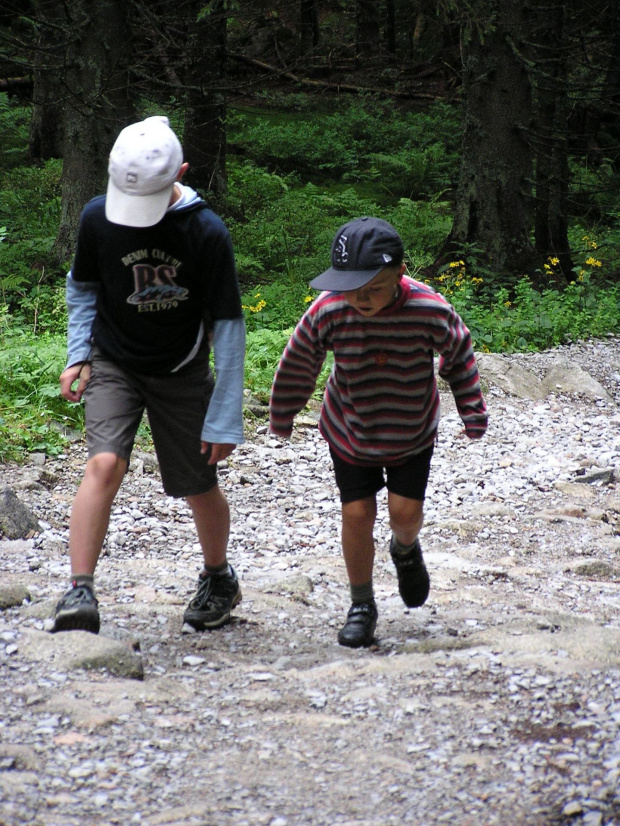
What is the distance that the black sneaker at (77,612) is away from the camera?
10.9 feet

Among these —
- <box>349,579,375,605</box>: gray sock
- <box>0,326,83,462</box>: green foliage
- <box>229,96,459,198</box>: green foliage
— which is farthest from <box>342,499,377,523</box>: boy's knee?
<box>229,96,459,198</box>: green foliage

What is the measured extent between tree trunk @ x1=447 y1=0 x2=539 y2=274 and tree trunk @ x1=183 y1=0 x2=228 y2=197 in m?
3.74

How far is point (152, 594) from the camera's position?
4.41m

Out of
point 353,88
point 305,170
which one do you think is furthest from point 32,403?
point 353,88

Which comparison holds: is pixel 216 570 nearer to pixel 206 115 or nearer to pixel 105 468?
pixel 105 468

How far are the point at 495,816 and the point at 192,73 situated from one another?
13146 millimetres

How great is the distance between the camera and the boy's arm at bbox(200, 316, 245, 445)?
348 centimetres

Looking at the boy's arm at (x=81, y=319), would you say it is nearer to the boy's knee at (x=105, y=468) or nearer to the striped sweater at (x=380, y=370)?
the boy's knee at (x=105, y=468)

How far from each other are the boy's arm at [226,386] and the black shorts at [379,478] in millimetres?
471

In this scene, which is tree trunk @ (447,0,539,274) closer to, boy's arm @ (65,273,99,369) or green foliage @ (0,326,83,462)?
green foliage @ (0,326,83,462)

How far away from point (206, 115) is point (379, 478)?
11566mm

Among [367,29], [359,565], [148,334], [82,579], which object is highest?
[367,29]

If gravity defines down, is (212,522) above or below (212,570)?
above

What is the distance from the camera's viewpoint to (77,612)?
3316 mm
